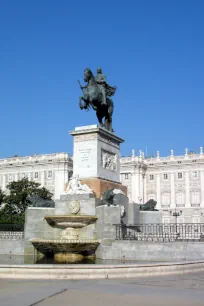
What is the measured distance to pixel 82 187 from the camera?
16250 mm

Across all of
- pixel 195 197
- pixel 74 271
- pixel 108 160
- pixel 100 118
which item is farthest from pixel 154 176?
pixel 74 271

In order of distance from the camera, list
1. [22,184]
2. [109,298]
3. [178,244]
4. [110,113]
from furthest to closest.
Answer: [22,184] → [110,113] → [178,244] → [109,298]

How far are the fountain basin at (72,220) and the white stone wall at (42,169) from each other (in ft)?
271

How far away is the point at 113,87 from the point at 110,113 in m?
1.21

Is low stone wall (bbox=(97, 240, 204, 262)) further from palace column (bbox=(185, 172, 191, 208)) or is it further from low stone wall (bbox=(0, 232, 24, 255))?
palace column (bbox=(185, 172, 191, 208))

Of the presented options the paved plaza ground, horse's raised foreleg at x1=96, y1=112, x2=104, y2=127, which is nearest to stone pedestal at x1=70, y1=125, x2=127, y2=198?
horse's raised foreleg at x1=96, y1=112, x2=104, y2=127

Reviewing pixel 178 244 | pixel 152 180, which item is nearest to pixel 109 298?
pixel 178 244

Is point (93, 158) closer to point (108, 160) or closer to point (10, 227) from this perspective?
point (108, 160)

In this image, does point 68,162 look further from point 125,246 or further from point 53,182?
point 125,246

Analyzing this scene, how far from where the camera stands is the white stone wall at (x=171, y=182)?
100 meters

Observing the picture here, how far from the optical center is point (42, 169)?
4070 inches

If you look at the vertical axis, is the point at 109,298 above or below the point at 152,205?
below

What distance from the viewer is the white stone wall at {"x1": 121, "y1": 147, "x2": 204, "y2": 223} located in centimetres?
10000

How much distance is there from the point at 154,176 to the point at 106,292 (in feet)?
326
